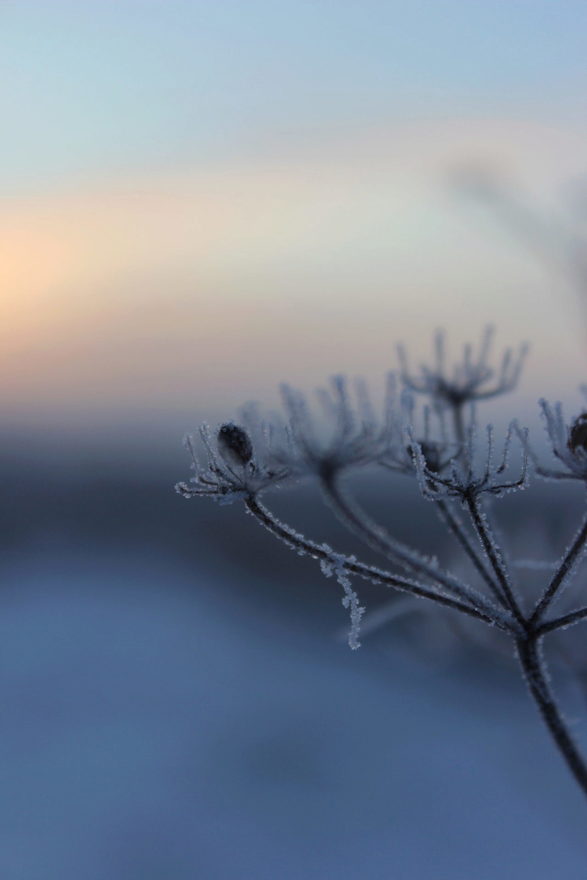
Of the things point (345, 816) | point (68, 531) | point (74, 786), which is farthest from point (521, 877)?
point (68, 531)

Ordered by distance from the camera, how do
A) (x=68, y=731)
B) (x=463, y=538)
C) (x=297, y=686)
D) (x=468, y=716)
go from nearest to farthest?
(x=463, y=538) < (x=68, y=731) < (x=468, y=716) < (x=297, y=686)

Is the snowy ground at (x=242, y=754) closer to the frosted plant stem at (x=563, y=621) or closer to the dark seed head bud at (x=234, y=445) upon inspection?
the frosted plant stem at (x=563, y=621)

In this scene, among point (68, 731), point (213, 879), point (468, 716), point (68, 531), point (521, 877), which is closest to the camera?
point (521, 877)

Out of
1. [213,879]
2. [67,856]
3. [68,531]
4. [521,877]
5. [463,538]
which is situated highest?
[68,531]

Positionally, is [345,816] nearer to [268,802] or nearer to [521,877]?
[268,802]

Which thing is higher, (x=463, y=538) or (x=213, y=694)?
(x=463, y=538)

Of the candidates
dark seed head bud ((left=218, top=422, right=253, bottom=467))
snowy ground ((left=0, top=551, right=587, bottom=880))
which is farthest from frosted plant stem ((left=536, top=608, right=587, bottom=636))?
snowy ground ((left=0, top=551, right=587, bottom=880))

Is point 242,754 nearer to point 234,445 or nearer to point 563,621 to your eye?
point 234,445

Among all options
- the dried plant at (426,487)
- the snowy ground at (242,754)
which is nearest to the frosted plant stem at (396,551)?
the dried plant at (426,487)
